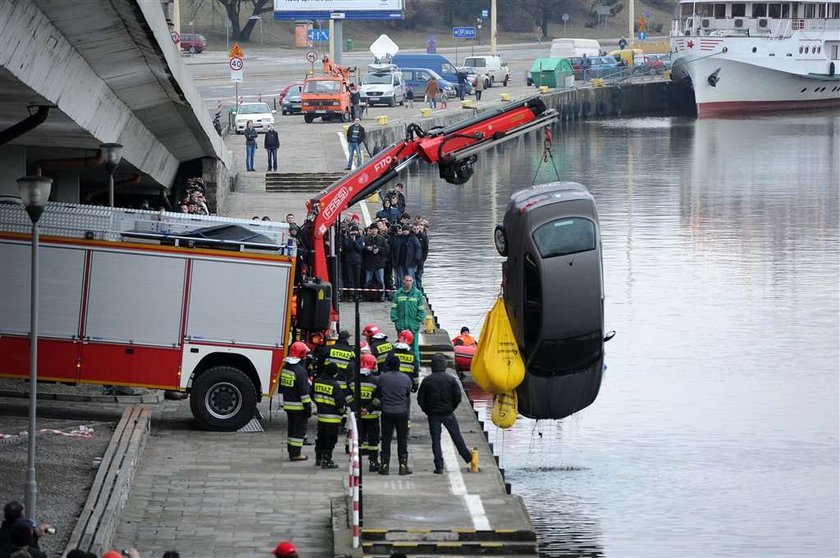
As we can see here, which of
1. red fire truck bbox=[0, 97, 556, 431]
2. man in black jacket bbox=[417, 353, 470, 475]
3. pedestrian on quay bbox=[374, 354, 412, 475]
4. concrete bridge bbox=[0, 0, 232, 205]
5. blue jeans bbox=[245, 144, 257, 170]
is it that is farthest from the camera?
blue jeans bbox=[245, 144, 257, 170]

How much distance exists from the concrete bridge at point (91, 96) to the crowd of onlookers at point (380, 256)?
3.96m

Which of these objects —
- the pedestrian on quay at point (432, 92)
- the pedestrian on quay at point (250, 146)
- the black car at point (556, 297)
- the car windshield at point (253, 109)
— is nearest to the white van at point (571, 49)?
the pedestrian on quay at point (432, 92)

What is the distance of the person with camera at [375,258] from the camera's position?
31.1 m

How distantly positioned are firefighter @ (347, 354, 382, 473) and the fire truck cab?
1998mm

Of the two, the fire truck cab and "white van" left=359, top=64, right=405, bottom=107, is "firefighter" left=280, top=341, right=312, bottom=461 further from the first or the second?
"white van" left=359, top=64, right=405, bottom=107

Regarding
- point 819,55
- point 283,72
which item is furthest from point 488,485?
point 819,55

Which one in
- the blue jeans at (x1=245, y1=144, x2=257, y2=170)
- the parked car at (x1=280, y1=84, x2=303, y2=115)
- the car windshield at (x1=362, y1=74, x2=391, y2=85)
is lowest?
the blue jeans at (x1=245, y1=144, x2=257, y2=170)

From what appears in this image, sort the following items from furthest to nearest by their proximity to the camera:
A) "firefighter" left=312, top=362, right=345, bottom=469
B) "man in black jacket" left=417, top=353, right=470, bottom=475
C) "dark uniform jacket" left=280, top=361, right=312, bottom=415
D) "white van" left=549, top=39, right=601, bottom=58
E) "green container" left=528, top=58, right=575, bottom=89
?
"white van" left=549, top=39, right=601, bottom=58
"green container" left=528, top=58, right=575, bottom=89
"dark uniform jacket" left=280, top=361, right=312, bottom=415
"firefighter" left=312, top=362, right=345, bottom=469
"man in black jacket" left=417, top=353, right=470, bottom=475

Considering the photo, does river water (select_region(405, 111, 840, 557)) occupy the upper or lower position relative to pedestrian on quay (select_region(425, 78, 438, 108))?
lower

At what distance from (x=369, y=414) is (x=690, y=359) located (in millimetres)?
14517

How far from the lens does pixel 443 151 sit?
84.3ft

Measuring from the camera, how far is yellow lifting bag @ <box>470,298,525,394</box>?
70.5 feet

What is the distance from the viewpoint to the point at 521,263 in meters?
22.5

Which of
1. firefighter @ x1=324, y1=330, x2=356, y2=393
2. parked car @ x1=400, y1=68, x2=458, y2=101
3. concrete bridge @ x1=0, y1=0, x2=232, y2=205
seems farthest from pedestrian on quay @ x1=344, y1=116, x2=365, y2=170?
parked car @ x1=400, y1=68, x2=458, y2=101
